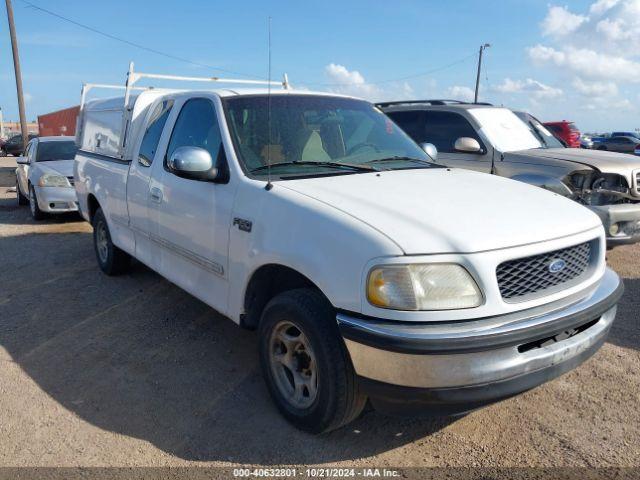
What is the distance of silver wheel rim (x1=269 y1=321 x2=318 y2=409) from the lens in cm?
302

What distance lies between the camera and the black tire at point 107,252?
5926 millimetres

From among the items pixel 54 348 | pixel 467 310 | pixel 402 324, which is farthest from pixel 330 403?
pixel 54 348

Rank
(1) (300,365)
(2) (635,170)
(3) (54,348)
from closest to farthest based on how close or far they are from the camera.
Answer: (1) (300,365)
(3) (54,348)
(2) (635,170)

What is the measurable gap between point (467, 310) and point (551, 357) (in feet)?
1.76

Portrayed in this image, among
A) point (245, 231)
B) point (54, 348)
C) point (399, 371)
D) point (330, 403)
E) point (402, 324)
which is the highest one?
point (245, 231)

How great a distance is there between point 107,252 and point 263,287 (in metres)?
3.42

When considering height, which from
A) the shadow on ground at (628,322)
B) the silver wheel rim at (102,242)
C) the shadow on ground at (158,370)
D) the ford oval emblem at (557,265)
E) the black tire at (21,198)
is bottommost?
the black tire at (21,198)

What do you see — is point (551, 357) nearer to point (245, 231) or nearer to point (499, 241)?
point (499, 241)

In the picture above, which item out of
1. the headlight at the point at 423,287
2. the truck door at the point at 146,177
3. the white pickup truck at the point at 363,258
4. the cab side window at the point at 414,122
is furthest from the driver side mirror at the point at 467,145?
the headlight at the point at 423,287

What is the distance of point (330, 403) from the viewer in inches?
109

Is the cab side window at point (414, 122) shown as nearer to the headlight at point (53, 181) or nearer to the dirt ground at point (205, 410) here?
the dirt ground at point (205, 410)

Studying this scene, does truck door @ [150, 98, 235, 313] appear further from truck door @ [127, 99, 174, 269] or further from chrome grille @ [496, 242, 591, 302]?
chrome grille @ [496, 242, 591, 302]

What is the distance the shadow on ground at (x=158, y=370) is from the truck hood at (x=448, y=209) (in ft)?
4.07

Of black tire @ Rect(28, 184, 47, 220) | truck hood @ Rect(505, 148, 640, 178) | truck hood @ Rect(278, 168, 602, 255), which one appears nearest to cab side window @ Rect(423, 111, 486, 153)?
truck hood @ Rect(505, 148, 640, 178)
